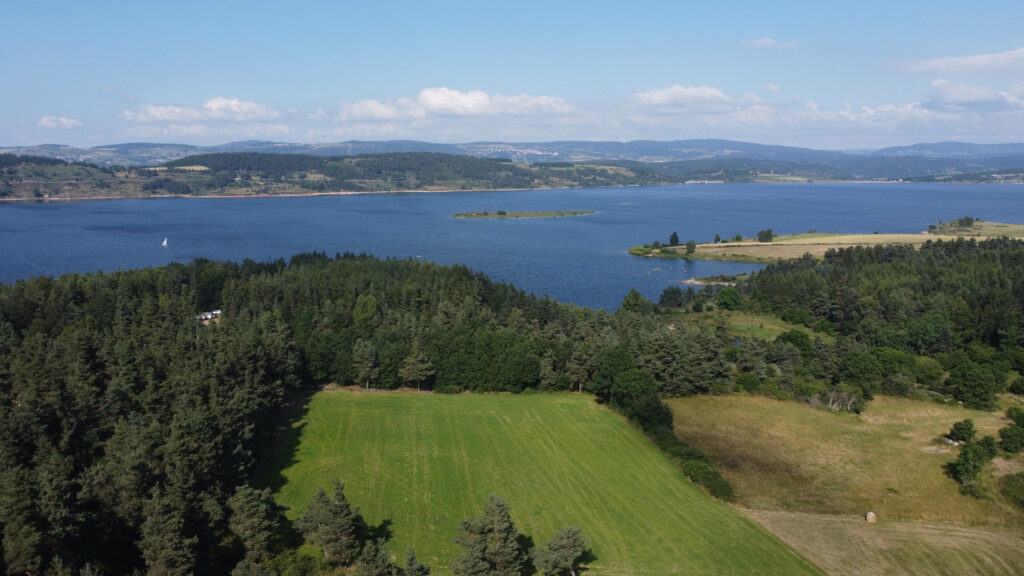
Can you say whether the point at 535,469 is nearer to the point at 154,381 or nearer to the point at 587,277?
the point at 154,381

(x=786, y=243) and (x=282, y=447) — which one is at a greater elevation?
(x=786, y=243)

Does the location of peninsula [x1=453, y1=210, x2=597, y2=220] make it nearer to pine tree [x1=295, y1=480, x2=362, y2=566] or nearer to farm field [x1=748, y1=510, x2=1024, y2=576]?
farm field [x1=748, y1=510, x2=1024, y2=576]

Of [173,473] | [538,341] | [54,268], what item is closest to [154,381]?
[173,473]

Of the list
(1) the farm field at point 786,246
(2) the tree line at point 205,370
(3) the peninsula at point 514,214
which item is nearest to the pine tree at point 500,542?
(2) the tree line at point 205,370

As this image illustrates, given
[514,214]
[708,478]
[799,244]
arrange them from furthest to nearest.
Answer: [514,214] < [799,244] < [708,478]

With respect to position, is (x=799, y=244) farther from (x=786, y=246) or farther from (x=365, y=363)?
(x=365, y=363)

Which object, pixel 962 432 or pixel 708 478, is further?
pixel 962 432

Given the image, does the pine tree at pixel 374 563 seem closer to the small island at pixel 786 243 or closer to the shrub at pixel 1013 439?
the shrub at pixel 1013 439

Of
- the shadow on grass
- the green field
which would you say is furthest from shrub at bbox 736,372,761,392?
the shadow on grass

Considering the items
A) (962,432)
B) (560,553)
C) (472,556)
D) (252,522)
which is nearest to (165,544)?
(252,522)
